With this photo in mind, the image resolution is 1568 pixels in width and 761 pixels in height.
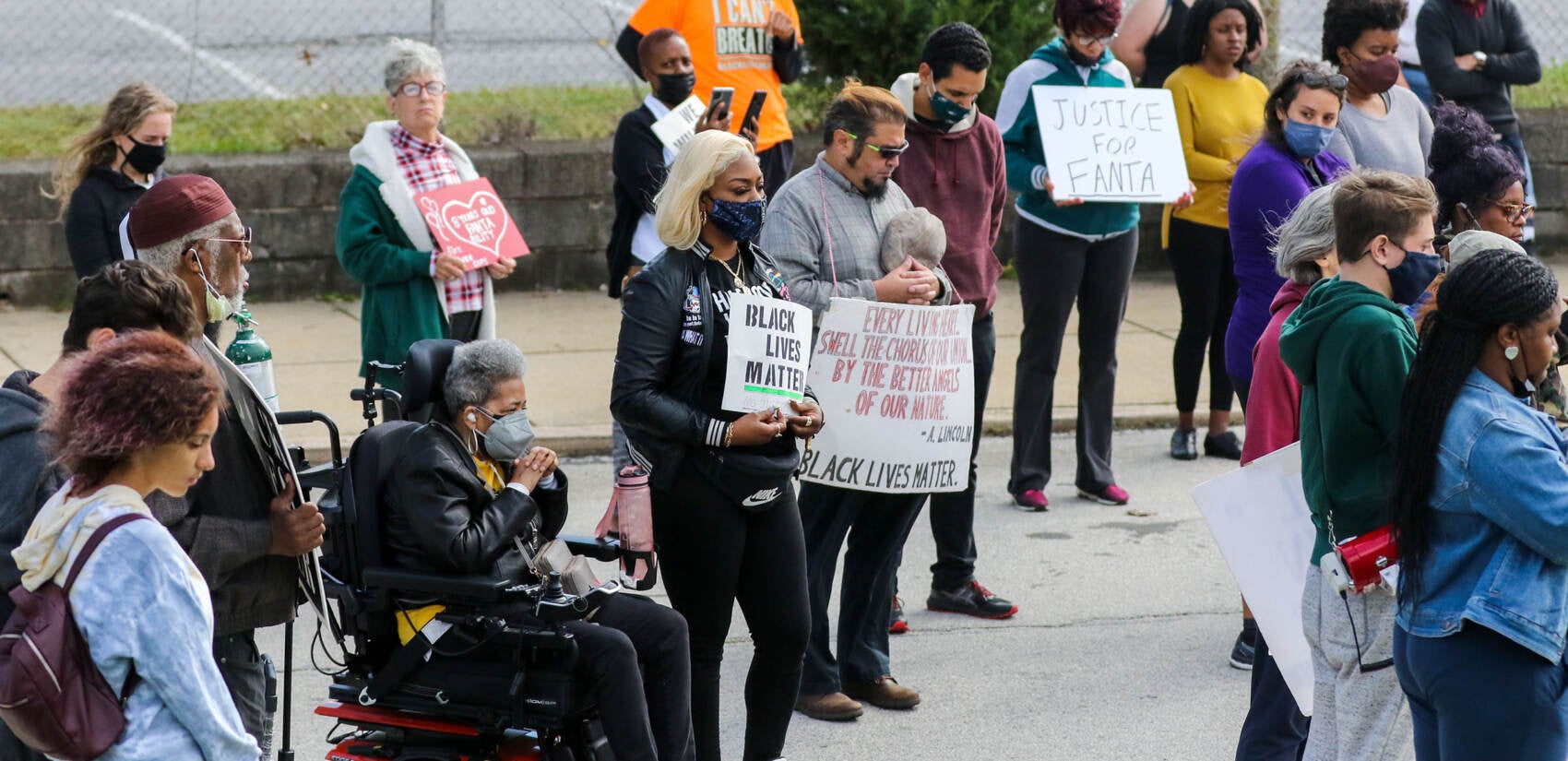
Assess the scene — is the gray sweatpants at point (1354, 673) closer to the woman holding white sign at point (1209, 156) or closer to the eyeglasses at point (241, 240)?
the eyeglasses at point (241, 240)

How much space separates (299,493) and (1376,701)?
238 cm

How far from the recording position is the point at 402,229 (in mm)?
6926

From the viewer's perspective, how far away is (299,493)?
3828 millimetres

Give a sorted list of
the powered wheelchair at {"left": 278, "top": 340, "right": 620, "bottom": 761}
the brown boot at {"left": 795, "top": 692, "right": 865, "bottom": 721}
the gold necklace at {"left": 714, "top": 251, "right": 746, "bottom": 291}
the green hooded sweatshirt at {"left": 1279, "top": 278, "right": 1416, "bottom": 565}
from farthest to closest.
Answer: the brown boot at {"left": 795, "top": 692, "right": 865, "bottom": 721} < the gold necklace at {"left": 714, "top": 251, "right": 746, "bottom": 291} < the powered wheelchair at {"left": 278, "top": 340, "right": 620, "bottom": 761} < the green hooded sweatshirt at {"left": 1279, "top": 278, "right": 1416, "bottom": 565}

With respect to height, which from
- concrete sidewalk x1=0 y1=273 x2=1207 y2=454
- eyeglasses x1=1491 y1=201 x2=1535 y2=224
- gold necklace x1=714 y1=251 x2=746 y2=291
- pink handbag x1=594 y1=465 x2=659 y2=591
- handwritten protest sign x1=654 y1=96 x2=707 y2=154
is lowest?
concrete sidewalk x1=0 y1=273 x2=1207 y2=454

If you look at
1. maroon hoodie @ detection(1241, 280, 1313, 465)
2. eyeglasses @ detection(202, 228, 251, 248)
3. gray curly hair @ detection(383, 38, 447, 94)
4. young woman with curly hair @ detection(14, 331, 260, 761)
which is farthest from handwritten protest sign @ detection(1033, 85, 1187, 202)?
young woman with curly hair @ detection(14, 331, 260, 761)

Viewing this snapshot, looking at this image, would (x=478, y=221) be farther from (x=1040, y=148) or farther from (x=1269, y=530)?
(x=1269, y=530)

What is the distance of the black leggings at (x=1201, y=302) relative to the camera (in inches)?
321

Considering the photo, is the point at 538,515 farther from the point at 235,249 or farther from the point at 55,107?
the point at 55,107

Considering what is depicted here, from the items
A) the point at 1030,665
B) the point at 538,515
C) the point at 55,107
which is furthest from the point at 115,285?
the point at 55,107

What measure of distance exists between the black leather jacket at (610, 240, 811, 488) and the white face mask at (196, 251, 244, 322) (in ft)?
3.07

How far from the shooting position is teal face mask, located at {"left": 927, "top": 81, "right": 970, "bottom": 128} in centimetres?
630

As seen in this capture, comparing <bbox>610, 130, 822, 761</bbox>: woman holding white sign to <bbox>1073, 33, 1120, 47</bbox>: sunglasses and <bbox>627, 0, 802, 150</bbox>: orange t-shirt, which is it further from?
<bbox>627, 0, 802, 150</bbox>: orange t-shirt

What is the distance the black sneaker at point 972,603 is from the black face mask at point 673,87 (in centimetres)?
230
